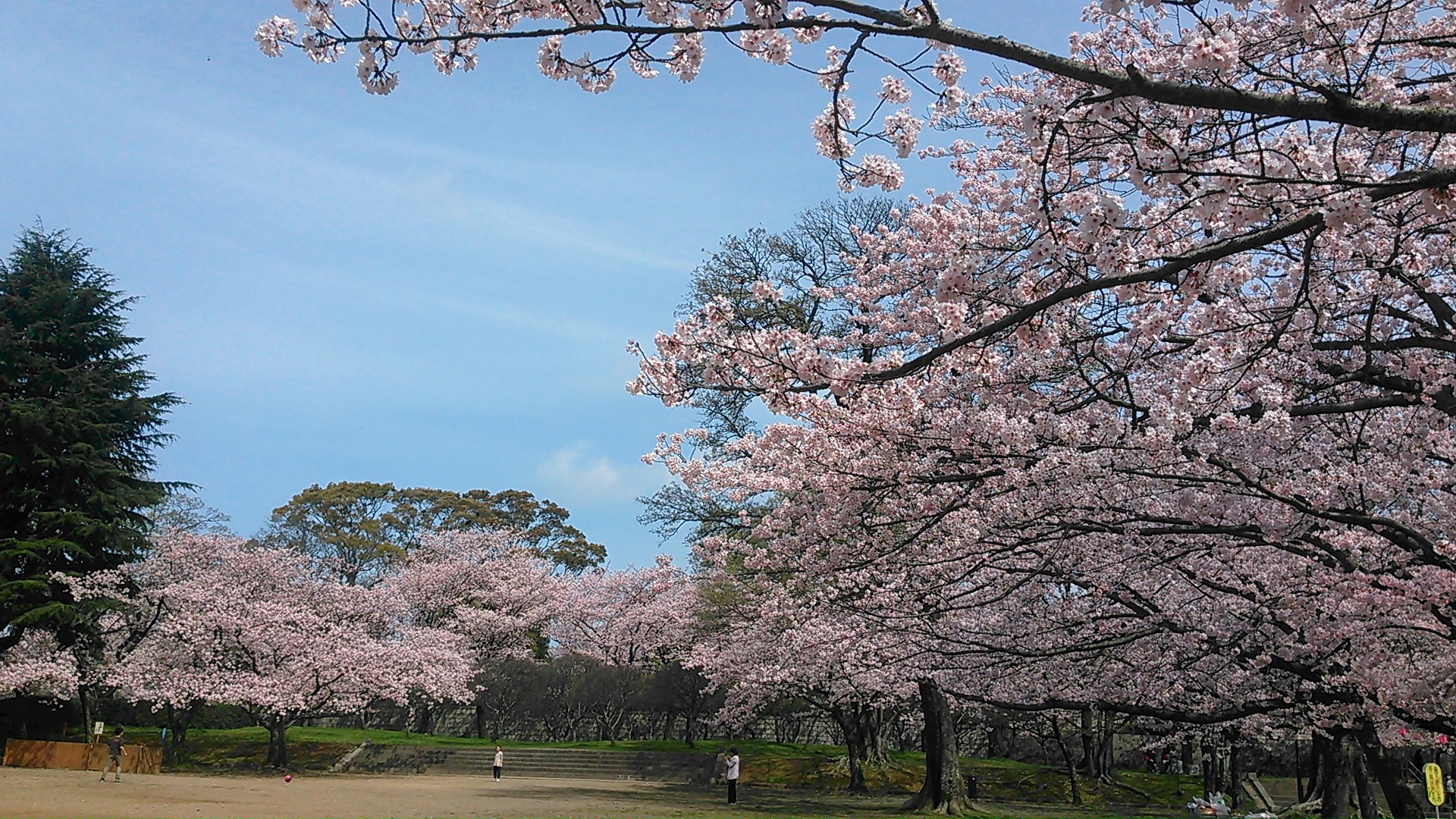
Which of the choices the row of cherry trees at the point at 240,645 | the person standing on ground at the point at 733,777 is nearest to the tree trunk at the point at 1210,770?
the person standing on ground at the point at 733,777

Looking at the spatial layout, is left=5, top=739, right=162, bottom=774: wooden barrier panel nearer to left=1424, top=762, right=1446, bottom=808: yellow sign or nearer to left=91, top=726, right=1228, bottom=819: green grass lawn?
left=91, top=726, right=1228, bottom=819: green grass lawn

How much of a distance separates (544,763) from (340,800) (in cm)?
1321

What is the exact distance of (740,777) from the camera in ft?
89.7

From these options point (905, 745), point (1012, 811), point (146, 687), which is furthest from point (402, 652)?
point (905, 745)

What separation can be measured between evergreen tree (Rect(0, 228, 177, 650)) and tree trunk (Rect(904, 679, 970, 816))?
19.1m

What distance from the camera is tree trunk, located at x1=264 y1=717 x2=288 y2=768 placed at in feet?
79.7

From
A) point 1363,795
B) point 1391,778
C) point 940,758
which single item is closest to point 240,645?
point 940,758

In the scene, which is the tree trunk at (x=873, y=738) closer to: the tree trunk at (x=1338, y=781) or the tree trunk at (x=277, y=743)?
the tree trunk at (x=277, y=743)

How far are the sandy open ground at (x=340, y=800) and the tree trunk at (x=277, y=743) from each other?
5.22 ft

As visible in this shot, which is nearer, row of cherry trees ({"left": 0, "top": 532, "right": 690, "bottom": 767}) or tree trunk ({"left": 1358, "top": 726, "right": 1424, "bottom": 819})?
tree trunk ({"left": 1358, "top": 726, "right": 1424, "bottom": 819})

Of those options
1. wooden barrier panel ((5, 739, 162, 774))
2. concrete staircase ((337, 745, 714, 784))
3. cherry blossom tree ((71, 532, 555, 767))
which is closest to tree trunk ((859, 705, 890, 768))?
concrete staircase ((337, 745, 714, 784))

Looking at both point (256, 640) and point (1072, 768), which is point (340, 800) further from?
point (1072, 768)

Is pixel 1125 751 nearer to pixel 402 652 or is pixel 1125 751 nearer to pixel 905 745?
pixel 905 745

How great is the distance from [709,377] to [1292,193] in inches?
134
